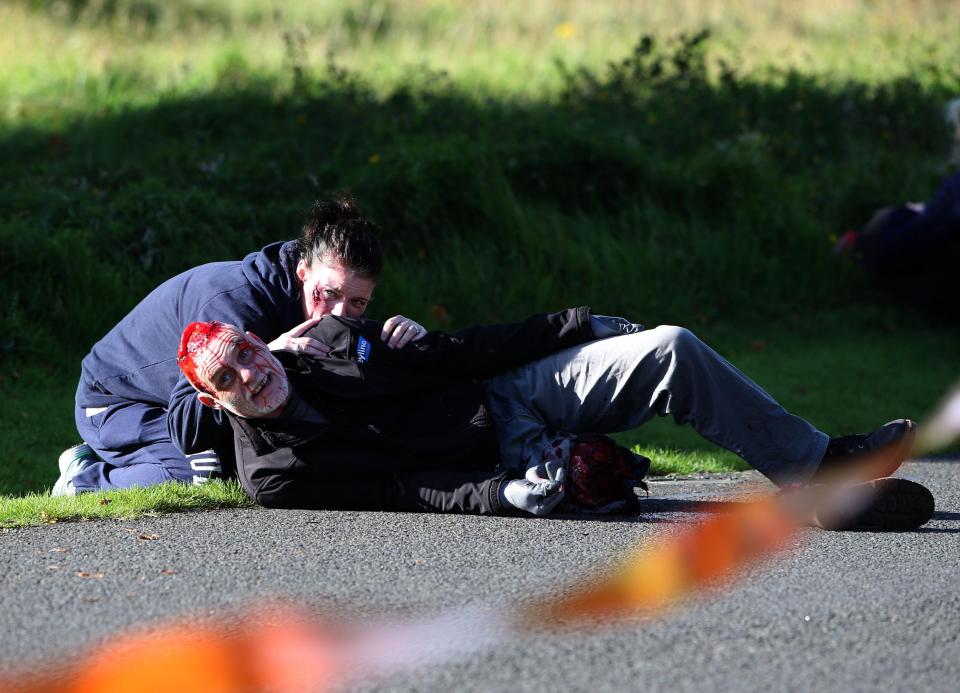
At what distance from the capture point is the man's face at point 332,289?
5.03 m

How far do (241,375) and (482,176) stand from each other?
5992 millimetres

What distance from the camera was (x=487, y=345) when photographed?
5172mm

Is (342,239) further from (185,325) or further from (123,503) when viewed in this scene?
(123,503)

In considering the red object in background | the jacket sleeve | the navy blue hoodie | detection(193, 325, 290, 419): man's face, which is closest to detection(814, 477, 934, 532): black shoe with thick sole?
the red object in background

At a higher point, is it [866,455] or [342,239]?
[342,239]

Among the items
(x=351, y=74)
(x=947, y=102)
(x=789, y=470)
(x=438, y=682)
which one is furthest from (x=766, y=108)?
(x=438, y=682)

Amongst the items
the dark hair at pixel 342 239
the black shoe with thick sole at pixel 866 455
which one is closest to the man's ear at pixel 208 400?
the dark hair at pixel 342 239

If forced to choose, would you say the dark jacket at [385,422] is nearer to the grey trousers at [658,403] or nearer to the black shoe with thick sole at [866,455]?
the grey trousers at [658,403]

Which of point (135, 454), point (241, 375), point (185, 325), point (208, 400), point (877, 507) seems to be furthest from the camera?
point (135, 454)

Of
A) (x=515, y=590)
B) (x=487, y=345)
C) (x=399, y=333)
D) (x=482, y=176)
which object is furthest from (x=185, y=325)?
(x=482, y=176)

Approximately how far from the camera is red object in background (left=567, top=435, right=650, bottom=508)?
16.3 ft

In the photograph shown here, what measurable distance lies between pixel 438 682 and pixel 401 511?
73.1 inches

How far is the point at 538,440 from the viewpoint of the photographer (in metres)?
5.08

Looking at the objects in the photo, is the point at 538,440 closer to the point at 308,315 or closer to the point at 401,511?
the point at 401,511
